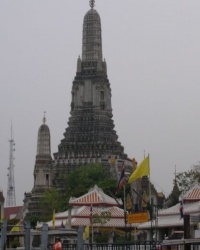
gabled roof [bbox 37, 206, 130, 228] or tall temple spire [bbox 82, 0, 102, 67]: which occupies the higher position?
tall temple spire [bbox 82, 0, 102, 67]

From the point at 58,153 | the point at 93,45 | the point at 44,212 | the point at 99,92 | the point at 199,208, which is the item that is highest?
the point at 93,45

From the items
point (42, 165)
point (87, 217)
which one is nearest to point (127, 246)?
point (87, 217)

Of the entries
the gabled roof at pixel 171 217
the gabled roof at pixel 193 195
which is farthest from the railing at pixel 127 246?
the gabled roof at pixel 193 195

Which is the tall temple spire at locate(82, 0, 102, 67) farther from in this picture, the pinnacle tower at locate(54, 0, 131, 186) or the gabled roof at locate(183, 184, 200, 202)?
the gabled roof at locate(183, 184, 200, 202)

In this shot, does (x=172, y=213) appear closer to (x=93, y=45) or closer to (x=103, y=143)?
(x=103, y=143)

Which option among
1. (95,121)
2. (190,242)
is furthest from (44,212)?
(190,242)

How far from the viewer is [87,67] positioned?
103m

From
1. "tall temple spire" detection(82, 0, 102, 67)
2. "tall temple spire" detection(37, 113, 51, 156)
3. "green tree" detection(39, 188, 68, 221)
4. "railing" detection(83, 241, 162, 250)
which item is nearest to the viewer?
"railing" detection(83, 241, 162, 250)

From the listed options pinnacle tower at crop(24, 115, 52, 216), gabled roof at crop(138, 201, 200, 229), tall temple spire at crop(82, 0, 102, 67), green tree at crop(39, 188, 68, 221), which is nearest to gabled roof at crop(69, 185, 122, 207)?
gabled roof at crop(138, 201, 200, 229)

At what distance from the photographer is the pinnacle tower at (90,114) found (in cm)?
9806

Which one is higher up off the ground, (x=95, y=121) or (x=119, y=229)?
(x=95, y=121)

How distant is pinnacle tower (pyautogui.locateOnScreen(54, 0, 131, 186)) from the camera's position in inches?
3861

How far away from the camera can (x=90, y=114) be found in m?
101

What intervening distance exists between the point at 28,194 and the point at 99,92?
18.0m
